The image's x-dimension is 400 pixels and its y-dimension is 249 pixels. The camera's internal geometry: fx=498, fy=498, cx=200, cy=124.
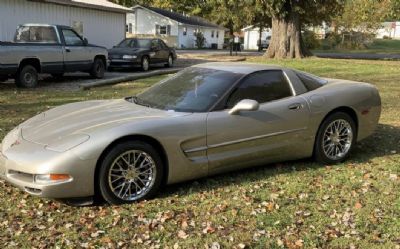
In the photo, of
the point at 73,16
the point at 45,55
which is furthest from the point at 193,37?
the point at 45,55

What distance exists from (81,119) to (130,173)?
2.84 feet

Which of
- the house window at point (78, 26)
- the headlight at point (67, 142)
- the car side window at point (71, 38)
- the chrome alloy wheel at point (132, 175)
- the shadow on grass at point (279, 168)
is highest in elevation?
the house window at point (78, 26)

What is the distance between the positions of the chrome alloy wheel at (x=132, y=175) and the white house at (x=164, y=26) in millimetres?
49211

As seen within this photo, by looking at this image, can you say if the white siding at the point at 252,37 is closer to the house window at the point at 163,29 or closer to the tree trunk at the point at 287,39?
the house window at the point at 163,29

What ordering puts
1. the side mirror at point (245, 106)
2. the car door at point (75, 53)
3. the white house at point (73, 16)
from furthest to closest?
the white house at point (73, 16)
the car door at point (75, 53)
the side mirror at point (245, 106)

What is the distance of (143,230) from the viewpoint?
169 inches

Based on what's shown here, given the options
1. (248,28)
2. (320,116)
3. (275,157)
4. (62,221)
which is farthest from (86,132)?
(248,28)

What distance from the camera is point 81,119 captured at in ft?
17.2

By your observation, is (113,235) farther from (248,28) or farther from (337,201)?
(248,28)

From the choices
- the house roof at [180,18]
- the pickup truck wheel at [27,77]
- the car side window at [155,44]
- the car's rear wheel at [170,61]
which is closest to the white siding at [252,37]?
the house roof at [180,18]

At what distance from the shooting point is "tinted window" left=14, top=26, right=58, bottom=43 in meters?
14.5

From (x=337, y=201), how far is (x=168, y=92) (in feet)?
7.42

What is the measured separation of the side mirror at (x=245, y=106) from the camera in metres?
5.33

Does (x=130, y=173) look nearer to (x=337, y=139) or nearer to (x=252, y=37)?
(x=337, y=139)
